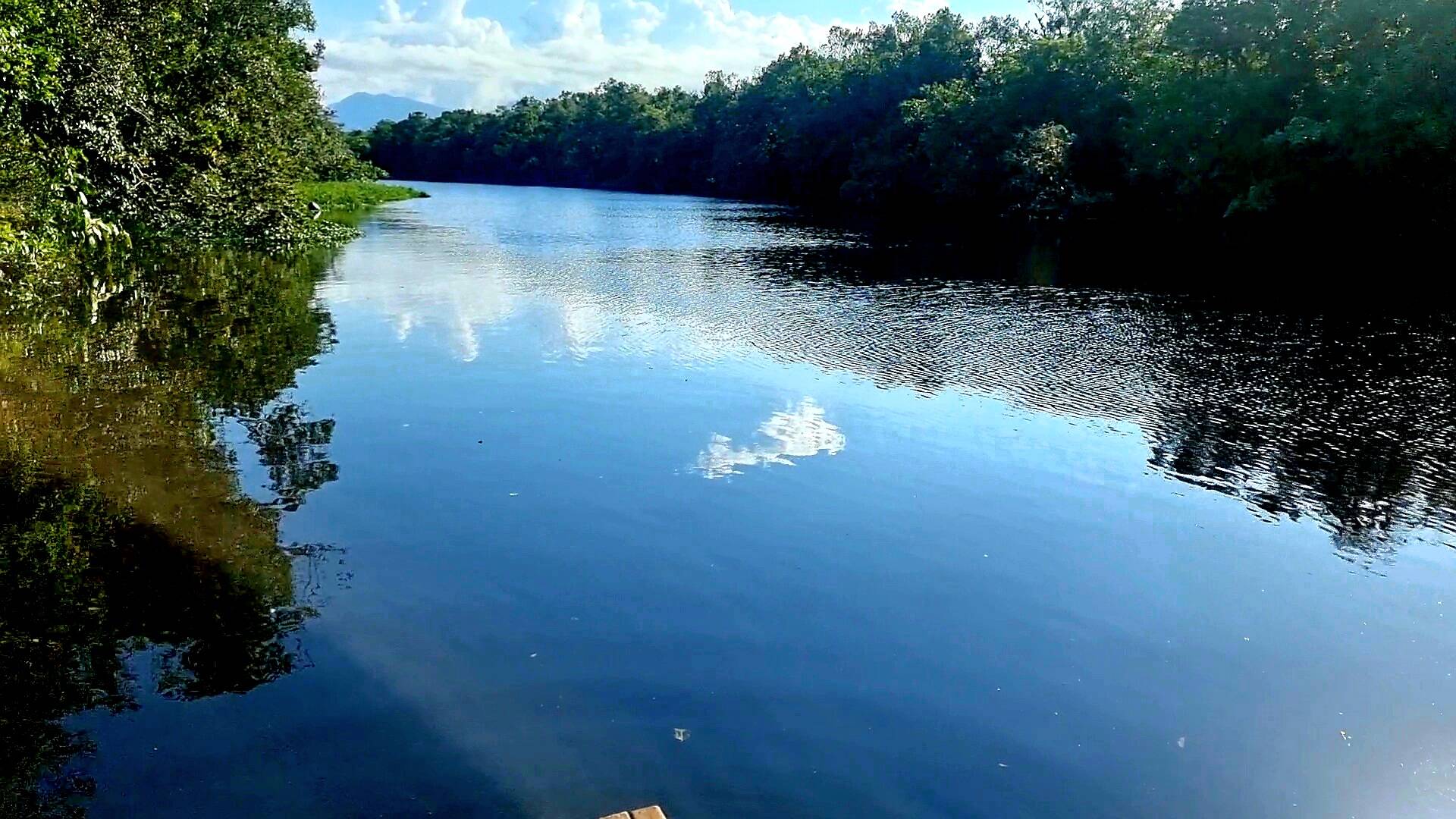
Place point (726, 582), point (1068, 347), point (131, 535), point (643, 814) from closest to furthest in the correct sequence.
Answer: point (643, 814) < point (726, 582) < point (131, 535) < point (1068, 347)

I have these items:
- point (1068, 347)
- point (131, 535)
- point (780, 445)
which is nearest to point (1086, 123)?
point (1068, 347)

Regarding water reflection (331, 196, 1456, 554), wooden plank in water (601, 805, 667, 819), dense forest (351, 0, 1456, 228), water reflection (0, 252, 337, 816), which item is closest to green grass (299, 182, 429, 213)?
dense forest (351, 0, 1456, 228)

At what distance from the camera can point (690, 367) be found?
698 inches

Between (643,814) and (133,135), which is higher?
(133,135)

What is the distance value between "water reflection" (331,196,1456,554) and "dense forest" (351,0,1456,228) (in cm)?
1262

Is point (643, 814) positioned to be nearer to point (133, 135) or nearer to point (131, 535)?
point (131, 535)

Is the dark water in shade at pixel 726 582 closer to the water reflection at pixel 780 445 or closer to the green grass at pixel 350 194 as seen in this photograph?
the water reflection at pixel 780 445

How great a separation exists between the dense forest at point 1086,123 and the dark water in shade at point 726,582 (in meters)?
21.8

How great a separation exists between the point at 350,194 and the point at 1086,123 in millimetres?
44084

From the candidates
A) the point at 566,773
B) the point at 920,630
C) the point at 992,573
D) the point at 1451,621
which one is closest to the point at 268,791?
the point at 566,773

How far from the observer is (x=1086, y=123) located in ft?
211

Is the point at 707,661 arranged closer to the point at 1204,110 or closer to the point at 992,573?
the point at 992,573

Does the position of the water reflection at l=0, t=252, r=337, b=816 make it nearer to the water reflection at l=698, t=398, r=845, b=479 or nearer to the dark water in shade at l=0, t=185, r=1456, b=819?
the dark water in shade at l=0, t=185, r=1456, b=819

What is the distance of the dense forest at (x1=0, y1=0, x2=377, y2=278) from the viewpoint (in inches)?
575
